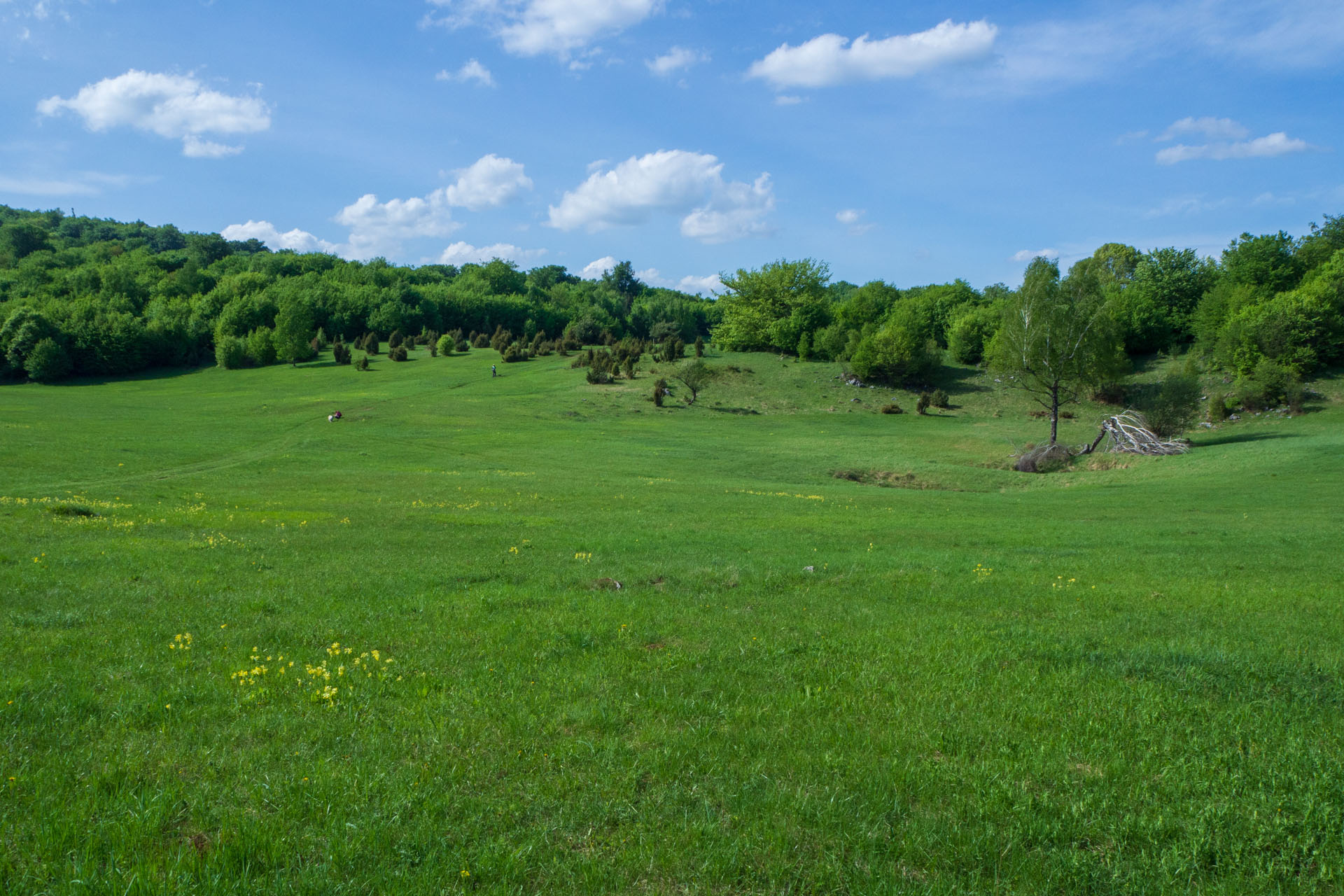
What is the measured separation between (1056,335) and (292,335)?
290 ft

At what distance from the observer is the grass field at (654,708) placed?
15.4 feet

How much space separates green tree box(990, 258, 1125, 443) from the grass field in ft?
119

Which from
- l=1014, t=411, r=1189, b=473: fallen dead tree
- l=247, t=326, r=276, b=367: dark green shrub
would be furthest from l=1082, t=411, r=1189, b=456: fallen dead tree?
l=247, t=326, r=276, b=367: dark green shrub

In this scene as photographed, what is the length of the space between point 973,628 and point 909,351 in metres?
75.9

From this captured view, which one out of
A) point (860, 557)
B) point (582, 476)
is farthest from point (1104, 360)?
point (860, 557)

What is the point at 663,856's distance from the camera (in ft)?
15.4

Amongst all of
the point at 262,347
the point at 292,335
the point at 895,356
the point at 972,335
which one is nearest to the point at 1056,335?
the point at 895,356

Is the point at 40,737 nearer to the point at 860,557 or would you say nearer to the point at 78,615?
the point at 78,615

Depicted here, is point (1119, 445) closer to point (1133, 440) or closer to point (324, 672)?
point (1133, 440)

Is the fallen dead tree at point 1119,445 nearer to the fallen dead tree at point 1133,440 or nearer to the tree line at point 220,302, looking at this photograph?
the fallen dead tree at point 1133,440

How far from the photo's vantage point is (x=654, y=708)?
280 inches

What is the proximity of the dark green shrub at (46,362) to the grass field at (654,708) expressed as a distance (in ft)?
272

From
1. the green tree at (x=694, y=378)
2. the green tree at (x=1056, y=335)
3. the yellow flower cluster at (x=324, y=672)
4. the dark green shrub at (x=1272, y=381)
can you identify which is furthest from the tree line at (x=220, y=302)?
the yellow flower cluster at (x=324, y=672)

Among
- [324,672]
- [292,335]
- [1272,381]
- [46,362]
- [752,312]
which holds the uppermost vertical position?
[752,312]
